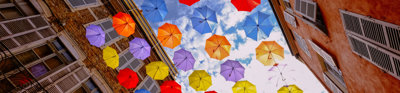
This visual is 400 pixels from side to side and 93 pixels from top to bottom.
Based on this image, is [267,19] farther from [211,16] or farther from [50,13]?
[50,13]

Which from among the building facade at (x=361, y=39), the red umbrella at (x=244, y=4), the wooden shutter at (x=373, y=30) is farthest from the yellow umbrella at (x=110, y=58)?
the wooden shutter at (x=373, y=30)

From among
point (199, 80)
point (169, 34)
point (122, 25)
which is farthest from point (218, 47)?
point (122, 25)

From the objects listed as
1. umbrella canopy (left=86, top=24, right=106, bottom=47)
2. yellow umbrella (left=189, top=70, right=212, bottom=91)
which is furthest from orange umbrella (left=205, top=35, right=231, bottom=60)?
umbrella canopy (left=86, top=24, right=106, bottom=47)

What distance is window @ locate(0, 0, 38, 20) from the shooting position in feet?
21.0

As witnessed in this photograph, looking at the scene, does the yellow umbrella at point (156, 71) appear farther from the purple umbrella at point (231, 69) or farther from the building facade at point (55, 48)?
the purple umbrella at point (231, 69)

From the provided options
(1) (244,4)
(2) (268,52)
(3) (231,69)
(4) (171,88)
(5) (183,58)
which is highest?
(1) (244,4)

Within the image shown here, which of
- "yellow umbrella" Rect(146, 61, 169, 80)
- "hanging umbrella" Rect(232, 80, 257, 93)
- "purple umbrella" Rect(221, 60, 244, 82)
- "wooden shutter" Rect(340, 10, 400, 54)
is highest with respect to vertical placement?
"wooden shutter" Rect(340, 10, 400, 54)

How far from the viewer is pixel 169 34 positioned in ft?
36.2

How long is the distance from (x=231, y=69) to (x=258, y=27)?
3.17 m

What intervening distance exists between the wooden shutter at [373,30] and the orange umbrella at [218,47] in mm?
7054

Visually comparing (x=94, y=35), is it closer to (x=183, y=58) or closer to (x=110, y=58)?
(x=110, y=58)

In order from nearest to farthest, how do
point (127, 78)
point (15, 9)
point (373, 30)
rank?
point (373, 30)
point (15, 9)
point (127, 78)

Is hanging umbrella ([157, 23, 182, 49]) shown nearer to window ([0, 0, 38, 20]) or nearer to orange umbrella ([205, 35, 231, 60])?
orange umbrella ([205, 35, 231, 60])

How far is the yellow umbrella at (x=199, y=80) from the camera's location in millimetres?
11875
